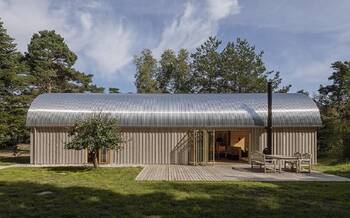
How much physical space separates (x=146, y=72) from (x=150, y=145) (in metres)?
33.6

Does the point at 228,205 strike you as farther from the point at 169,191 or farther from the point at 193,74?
the point at 193,74

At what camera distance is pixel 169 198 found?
37.6 feet

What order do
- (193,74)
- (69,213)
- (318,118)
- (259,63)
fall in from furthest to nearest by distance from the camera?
(193,74)
(259,63)
(318,118)
(69,213)

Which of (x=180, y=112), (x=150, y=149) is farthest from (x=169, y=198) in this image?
(x=180, y=112)

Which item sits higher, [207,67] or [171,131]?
[207,67]

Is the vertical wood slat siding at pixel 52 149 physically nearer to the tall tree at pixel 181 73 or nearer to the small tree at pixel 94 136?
the small tree at pixel 94 136

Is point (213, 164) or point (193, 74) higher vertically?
point (193, 74)

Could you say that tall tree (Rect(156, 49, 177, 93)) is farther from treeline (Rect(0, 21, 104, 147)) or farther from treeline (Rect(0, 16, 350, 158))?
treeline (Rect(0, 21, 104, 147))

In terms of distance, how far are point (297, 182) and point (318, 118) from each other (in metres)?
10.7

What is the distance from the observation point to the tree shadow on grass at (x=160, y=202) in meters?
9.45

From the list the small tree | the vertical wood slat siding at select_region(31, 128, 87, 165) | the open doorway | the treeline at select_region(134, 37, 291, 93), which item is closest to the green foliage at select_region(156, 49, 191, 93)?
the treeline at select_region(134, 37, 291, 93)

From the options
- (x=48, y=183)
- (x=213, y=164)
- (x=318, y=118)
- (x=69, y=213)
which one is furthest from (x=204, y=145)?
(x=69, y=213)

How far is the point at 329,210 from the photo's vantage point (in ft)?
32.2

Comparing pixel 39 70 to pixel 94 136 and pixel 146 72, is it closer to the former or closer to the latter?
pixel 146 72
